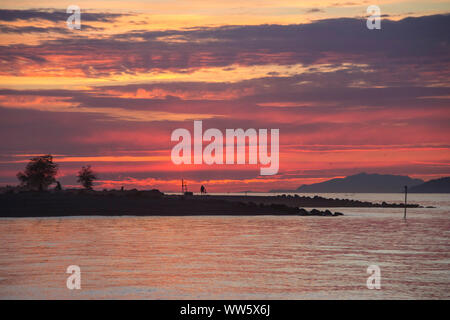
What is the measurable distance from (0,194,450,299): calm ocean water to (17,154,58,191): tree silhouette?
7340cm

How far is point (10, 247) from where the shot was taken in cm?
4075

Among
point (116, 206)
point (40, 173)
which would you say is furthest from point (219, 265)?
point (40, 173)

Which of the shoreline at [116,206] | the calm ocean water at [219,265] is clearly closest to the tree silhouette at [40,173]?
the shoreline at [116,206]

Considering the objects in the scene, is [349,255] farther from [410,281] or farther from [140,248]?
[140,248]

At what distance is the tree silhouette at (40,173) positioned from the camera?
12325 centimetres

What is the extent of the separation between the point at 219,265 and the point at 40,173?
3885 inches

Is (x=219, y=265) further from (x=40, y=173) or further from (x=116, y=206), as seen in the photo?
(x=40, y=173)

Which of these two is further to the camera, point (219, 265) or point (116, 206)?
point (116, 206)

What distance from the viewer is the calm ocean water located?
24.3m

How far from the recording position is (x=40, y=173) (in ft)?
404

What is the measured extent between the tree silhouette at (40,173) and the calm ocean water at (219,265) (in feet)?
241

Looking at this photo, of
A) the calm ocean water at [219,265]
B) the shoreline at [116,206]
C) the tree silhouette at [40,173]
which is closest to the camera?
the calm ocean water at [219,265]

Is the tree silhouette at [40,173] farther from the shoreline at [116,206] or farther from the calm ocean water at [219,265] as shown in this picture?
the calm ocean water at [219,265]
